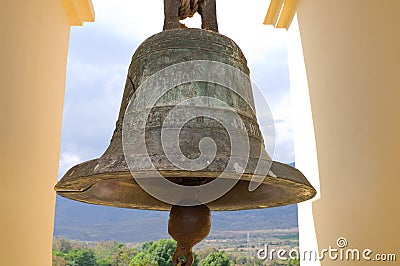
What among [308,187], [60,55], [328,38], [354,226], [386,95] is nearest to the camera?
[308,187]

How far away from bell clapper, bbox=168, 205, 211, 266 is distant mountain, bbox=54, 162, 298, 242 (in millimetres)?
844

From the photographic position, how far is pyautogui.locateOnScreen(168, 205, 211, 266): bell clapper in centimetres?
99

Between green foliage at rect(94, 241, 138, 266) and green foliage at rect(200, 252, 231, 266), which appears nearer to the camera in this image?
green foliage at rect(200, 252, 231, 266)

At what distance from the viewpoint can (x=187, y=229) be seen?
1.01 meters

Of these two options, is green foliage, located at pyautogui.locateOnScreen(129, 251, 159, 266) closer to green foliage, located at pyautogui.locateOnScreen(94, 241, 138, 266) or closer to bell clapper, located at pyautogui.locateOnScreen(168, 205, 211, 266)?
green foliage, located at pyautogui.locateOnScreen(94, 241, 138, 266)

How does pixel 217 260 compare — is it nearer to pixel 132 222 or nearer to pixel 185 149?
pixel 132 222

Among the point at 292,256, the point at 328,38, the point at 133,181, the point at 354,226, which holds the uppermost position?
the point at 328,38

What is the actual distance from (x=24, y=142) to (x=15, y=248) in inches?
12.2

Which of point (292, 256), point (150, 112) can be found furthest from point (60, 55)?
point (292, 256)

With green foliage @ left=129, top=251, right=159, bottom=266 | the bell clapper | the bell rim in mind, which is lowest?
green foliage @ left=129, top=251, right=159, bottom=266

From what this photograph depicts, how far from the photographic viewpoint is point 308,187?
912mm

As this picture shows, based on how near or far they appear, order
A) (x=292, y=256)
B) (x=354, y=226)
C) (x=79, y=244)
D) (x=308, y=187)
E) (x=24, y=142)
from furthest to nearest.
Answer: (x=79, y=244)
(x=292, y=256)
(x=24, y=142)
(x=354, y=226)
(x=308, y=187)

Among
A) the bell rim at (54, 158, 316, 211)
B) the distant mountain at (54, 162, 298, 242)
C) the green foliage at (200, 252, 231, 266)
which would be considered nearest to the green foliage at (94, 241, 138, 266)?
the distant mountain at (54, 162, 298, 242)

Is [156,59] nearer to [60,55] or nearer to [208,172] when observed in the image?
[208,172]
